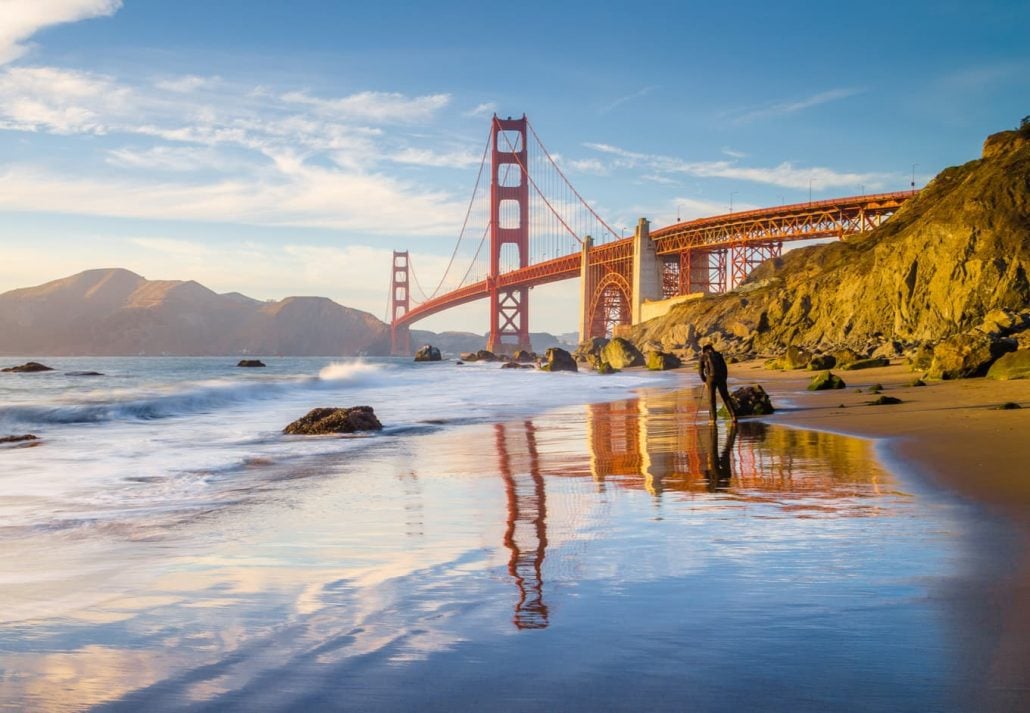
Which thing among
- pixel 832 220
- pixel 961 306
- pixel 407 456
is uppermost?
pixel 832 220

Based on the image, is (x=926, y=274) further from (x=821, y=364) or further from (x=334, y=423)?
(x=334, y=423)

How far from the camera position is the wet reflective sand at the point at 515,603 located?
8.17 ft

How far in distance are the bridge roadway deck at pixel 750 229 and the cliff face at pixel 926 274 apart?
755cm

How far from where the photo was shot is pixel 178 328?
608 feet

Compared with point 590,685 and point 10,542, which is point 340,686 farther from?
point 10,542

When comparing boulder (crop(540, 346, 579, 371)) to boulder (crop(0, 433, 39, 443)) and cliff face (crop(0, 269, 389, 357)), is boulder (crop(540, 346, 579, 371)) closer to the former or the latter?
boulder (crop(0, 433, 39, 443))

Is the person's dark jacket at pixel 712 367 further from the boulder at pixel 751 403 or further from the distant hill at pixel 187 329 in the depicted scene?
the distant hill at pixel 187 329

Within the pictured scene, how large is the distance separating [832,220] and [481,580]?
6139cm

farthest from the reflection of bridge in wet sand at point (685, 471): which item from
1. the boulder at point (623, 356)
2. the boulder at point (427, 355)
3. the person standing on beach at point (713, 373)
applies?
the boulder at point (427, 355)

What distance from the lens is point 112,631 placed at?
3.17 meters

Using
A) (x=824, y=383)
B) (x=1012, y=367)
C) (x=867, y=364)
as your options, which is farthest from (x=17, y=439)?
(x=867, y=364)

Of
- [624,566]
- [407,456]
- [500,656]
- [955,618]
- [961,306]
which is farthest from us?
[961,306]

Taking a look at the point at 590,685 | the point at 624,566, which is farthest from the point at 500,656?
the point at 624,566

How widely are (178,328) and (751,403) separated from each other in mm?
186913
